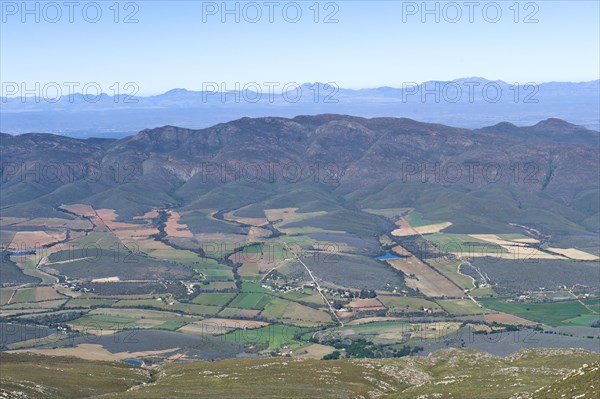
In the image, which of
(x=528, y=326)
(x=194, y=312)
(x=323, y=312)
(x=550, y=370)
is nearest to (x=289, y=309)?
(x=323, y=312)

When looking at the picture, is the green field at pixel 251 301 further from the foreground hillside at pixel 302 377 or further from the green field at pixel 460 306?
the foreground hillside at pixel 302 377

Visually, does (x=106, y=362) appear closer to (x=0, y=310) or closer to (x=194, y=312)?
(x=194, y=312)

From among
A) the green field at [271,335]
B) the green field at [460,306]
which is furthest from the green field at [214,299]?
the green field at [460,306]

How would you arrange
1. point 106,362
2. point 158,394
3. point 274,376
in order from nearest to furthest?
point 158,394
point 274,376
point 106,362

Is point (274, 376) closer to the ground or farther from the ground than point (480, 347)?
farther from the ground

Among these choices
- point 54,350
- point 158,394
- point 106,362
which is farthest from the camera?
point 54,350

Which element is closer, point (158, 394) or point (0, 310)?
point (158, 394)

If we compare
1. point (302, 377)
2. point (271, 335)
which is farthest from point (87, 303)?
point (302, 377)
